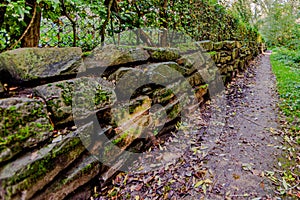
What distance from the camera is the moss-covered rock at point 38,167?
4.13 feet

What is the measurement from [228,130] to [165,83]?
1.30 m

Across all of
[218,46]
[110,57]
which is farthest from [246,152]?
[218,46]

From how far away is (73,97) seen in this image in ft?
5.74

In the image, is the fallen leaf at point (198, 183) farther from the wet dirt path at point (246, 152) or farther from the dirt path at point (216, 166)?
the wet dirt path at point (246, 152)

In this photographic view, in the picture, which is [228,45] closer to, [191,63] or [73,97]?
[191,63]

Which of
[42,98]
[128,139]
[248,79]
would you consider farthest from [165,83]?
[248,79]

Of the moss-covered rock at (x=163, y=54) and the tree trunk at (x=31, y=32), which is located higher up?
the tree trunk at (x=31, y=32)

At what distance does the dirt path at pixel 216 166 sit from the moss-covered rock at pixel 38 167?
24.4 inches

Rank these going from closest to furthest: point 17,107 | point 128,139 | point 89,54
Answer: point 17,107
point 89,54
point 128,139

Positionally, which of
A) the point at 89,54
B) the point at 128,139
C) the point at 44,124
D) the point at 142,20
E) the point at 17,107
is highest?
the point at 142,20

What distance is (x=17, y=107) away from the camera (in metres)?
1.38

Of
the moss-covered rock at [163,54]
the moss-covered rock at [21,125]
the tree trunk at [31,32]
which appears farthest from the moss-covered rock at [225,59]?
the moss-covered rock at [21,125]

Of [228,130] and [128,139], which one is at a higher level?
[128,139]

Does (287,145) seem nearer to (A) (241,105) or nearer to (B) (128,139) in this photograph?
(A) (241,105)
